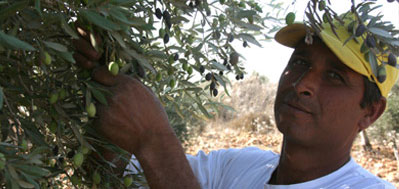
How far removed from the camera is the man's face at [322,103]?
1.69 metres

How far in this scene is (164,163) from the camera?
4.73 ft

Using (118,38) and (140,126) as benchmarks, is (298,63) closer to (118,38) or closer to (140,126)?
(140,126)

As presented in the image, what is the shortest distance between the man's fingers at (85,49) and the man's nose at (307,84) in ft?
2.74

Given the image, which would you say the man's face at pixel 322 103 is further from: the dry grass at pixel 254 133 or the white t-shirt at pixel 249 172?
the dry grass at pixel 254 133

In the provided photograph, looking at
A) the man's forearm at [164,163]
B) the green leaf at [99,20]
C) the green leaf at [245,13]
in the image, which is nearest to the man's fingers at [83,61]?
the green leaf at [99,20]

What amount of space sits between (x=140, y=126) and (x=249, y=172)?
0.78 metres

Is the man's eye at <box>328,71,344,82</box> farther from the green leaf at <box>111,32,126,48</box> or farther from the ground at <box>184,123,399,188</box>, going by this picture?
the ground at <box>184,123,399,188</box>

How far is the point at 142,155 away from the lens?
1401 mm

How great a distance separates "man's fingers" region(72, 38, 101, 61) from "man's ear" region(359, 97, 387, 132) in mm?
1133

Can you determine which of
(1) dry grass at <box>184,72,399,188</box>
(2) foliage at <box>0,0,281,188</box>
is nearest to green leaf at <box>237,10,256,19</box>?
A: (2) foliage at <box>0,0,281,188</box>

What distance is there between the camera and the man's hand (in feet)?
3.96

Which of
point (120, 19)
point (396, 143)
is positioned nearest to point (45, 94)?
point (120, 19)

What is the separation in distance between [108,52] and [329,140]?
37.6 inches

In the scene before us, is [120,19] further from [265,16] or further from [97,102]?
[265,16]
